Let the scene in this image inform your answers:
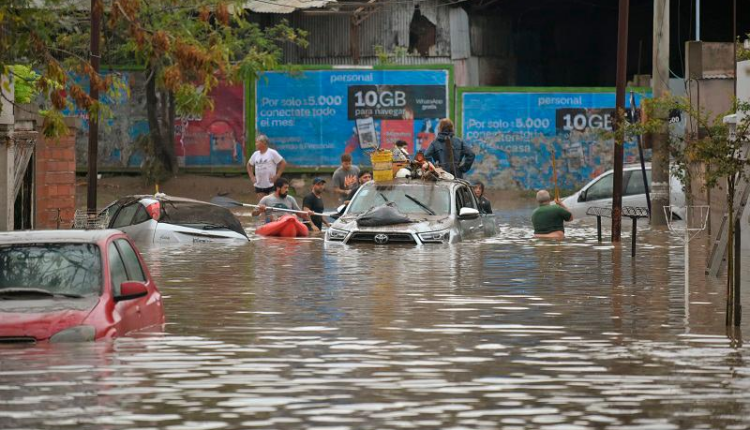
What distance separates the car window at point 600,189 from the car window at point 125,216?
34.8 ft

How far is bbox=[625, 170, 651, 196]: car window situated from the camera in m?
32.0

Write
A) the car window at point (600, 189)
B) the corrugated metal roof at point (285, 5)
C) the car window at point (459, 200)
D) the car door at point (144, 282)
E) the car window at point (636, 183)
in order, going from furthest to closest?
1. the corrugated metal roof at point (285, 5)
2. the car window at point (636, 183)
3. the car window at point (600, 189)
4. the car window at point (459, 200)
5. the car door at point (144, 282)

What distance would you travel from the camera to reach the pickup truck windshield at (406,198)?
79.3ft

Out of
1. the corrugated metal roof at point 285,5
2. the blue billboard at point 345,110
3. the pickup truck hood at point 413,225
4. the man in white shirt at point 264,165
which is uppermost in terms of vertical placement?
the corrugated metal roof at point 285,5

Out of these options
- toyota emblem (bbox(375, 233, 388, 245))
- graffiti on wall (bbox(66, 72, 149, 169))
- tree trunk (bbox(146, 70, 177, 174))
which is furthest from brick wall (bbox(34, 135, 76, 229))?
graffiti on wall (bbox(66, 72, 149, 169))

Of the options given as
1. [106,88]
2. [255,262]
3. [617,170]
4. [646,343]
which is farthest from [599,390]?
[617,170]

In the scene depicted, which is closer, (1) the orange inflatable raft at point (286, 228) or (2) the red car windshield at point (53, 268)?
(2) the red car windshield at point (53, 268)

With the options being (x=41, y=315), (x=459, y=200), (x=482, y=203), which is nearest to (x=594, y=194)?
(x=482, y=203)

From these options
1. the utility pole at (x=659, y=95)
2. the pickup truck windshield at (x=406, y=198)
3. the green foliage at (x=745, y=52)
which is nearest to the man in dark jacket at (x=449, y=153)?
the pickup truck windshield at (x=406, y=198)

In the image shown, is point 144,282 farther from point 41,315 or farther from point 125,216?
point 125,216

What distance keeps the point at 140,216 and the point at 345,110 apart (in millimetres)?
14995

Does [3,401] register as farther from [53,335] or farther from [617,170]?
[617,170]

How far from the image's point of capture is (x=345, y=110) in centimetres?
3934

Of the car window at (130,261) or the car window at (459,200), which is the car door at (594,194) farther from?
the car window at (130,261)
